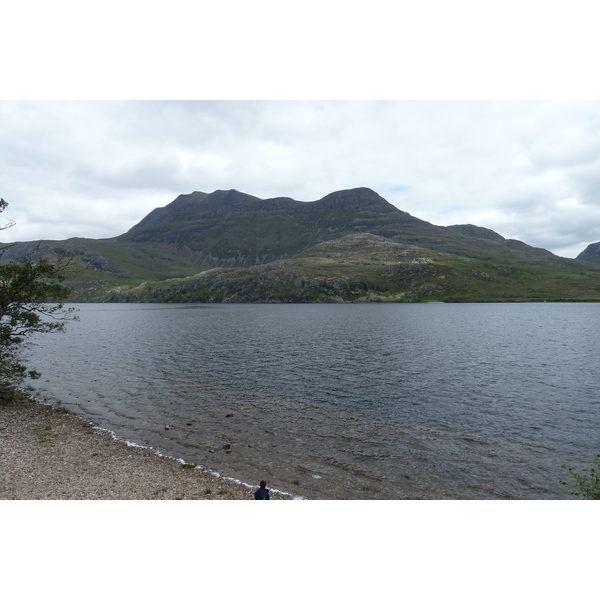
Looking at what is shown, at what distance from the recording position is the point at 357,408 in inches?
1686

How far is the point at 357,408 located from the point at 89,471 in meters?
28.4

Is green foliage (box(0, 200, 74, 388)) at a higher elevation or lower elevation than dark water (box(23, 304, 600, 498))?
higher

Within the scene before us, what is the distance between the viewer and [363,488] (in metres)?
25.3

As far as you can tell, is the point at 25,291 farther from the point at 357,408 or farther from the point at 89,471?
the point at 357,408

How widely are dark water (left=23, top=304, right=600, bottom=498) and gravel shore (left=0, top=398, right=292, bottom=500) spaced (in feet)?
7.48

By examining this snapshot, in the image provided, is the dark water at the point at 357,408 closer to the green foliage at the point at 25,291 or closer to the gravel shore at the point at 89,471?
the gravel shore at the point at 89,471

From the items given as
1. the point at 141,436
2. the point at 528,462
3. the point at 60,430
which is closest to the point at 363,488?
the point at 528,462

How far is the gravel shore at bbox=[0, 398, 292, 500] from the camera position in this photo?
22438 millimetres

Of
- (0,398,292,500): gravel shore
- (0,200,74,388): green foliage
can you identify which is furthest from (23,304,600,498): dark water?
(0,200,74,388): green foliage

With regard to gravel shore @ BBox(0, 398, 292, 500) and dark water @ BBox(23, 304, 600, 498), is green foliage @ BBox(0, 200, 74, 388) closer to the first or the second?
gravel shore @ BBox(0, 398, 292, 500)

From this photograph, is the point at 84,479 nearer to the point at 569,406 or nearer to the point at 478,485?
the point at 478,485

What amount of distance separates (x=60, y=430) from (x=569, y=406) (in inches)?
2232

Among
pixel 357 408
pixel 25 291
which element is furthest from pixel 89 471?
pixel 357 408

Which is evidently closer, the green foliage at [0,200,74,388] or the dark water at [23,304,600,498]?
the dark water at [23,304,600,498]
